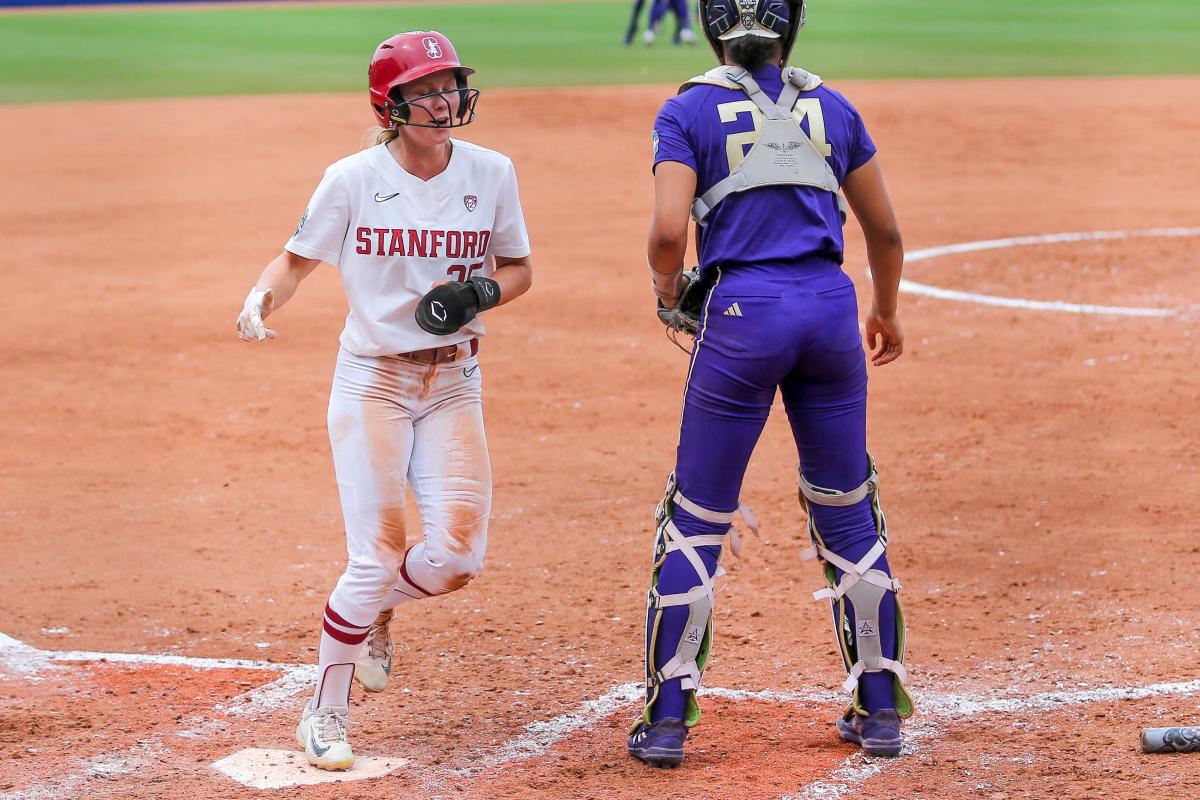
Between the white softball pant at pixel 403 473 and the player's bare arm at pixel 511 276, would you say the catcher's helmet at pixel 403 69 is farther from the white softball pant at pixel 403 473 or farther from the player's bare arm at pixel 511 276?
the white softball pant at pixel 403 473

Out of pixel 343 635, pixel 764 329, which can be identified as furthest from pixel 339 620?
pixel 764 329

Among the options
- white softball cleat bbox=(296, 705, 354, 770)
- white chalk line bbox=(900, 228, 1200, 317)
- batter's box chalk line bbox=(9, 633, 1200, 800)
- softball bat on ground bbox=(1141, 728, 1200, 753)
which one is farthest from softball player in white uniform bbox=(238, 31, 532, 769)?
white chalk line bbox=(900, 228, 1200, 317)

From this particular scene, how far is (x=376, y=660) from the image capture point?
5.08 metres

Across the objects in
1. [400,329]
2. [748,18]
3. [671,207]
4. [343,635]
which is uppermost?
[748,18]

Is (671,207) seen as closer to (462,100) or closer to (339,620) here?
(462,100)

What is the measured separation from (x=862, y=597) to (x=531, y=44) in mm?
27459

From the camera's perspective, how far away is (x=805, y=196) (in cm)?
448

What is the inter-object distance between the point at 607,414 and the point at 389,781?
4298 millimetres

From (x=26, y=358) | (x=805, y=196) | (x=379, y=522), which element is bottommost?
(x=26, y=358)

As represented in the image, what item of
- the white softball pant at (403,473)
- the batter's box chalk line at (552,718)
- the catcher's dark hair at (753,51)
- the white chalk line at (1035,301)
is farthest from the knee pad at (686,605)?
the white chalk line at (1035,301)

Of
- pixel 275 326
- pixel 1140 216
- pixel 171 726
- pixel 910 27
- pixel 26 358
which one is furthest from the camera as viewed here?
pixel 910 27

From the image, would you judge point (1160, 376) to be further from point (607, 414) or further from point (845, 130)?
point (845, 130)

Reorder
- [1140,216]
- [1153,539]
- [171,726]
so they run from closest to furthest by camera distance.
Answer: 1. [171,726]
2. [1153,539]
3. [1140,216]

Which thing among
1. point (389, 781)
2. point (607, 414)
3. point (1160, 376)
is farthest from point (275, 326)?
point (389, 781)
